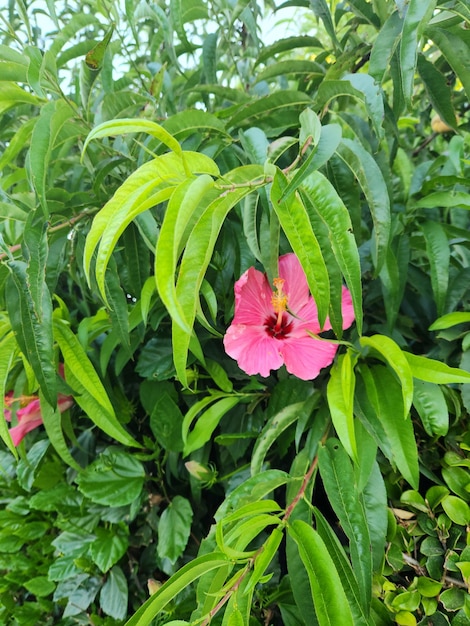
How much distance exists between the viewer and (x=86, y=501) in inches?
24.7

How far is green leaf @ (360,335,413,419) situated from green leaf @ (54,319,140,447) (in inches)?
9.9

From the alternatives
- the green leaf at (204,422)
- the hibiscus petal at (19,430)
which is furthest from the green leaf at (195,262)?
the hibiscus petal at (19,430)

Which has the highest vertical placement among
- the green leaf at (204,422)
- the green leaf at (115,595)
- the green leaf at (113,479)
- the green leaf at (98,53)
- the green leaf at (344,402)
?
the green leaf at (98,53)

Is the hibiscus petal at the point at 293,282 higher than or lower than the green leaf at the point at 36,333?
lower

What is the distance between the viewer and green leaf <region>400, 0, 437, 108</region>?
0.33 m

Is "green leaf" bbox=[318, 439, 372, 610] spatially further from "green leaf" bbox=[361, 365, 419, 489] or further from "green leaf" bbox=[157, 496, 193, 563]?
"green leaf" bbox=[157, 496, 193, 563]

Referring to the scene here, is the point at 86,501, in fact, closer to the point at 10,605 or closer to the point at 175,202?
the point at 10,605

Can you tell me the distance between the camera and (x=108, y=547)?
583 millimetres

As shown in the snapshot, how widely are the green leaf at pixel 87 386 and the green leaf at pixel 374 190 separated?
11.1 inches

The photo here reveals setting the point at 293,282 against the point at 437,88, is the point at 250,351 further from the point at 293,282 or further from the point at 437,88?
the point at 437,88

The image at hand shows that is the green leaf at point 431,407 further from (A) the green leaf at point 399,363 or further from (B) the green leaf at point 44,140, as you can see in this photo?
(B) the green leaf at point 44,140

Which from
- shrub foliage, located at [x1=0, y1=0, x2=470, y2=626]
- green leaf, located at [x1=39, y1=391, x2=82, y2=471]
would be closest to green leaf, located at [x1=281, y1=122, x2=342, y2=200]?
shrub foliage, located at [x1=0, y1=0, x2=470, y2=626]

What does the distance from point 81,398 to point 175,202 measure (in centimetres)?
29

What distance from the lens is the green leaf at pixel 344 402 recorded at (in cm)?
38
